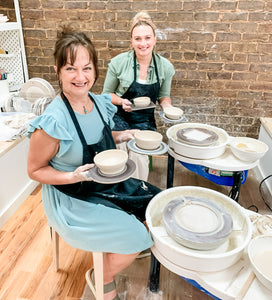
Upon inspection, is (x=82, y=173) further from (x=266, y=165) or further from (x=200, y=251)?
(x=266, y=165)

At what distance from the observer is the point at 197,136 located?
6.01 feet

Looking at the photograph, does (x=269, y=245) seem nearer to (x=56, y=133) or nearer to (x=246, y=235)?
(x=246, y=235)

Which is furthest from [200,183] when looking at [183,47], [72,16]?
[72,16]

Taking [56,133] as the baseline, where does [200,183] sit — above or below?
below

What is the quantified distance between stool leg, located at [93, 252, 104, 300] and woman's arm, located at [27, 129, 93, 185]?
1.28ft

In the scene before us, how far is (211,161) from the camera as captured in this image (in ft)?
5.71

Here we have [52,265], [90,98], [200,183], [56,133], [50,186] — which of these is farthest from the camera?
[200,183]

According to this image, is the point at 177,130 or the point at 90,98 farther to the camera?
the point at 177,130

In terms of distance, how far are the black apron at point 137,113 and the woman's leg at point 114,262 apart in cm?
123

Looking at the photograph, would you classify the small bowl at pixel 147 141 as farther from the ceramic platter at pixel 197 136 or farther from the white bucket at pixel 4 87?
the white bucket at pixel 4 87

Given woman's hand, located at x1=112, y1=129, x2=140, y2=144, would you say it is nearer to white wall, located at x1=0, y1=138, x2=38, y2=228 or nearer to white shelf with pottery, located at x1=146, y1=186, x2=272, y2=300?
white shelf with pottery, located at x1=146, y1=186, x2=272, y2=300

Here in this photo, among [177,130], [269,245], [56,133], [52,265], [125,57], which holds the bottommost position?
[52,265]

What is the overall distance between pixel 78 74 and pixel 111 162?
1.51 feet

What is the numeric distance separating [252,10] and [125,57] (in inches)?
54.4
